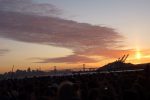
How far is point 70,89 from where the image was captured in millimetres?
7918

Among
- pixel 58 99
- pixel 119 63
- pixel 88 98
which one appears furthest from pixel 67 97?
pixel 119 63

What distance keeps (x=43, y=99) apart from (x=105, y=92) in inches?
117

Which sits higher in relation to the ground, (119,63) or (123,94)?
(119,63)

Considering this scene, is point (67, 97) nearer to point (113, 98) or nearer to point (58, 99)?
point (58, 99)

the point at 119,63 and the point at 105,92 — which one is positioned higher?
the point at 119,63

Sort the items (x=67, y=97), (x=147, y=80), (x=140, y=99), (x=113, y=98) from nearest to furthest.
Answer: (x=67, y=97) < (x=113, y=98) < (x=140, y=99) < (x=147, y=80)

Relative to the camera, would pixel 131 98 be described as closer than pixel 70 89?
No

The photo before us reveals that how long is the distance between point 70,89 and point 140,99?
426 inches

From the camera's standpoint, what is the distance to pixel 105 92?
59.0 feet

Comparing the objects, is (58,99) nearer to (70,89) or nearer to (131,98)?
(70,89)

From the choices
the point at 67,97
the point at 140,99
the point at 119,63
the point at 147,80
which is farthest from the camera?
the point at 119,63

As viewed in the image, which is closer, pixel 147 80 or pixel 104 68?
pixel 147 80

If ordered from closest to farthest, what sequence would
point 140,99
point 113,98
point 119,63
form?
point 113,98 → point 140,99 → point 119,63

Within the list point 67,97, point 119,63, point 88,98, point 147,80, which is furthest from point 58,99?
point 119,63
